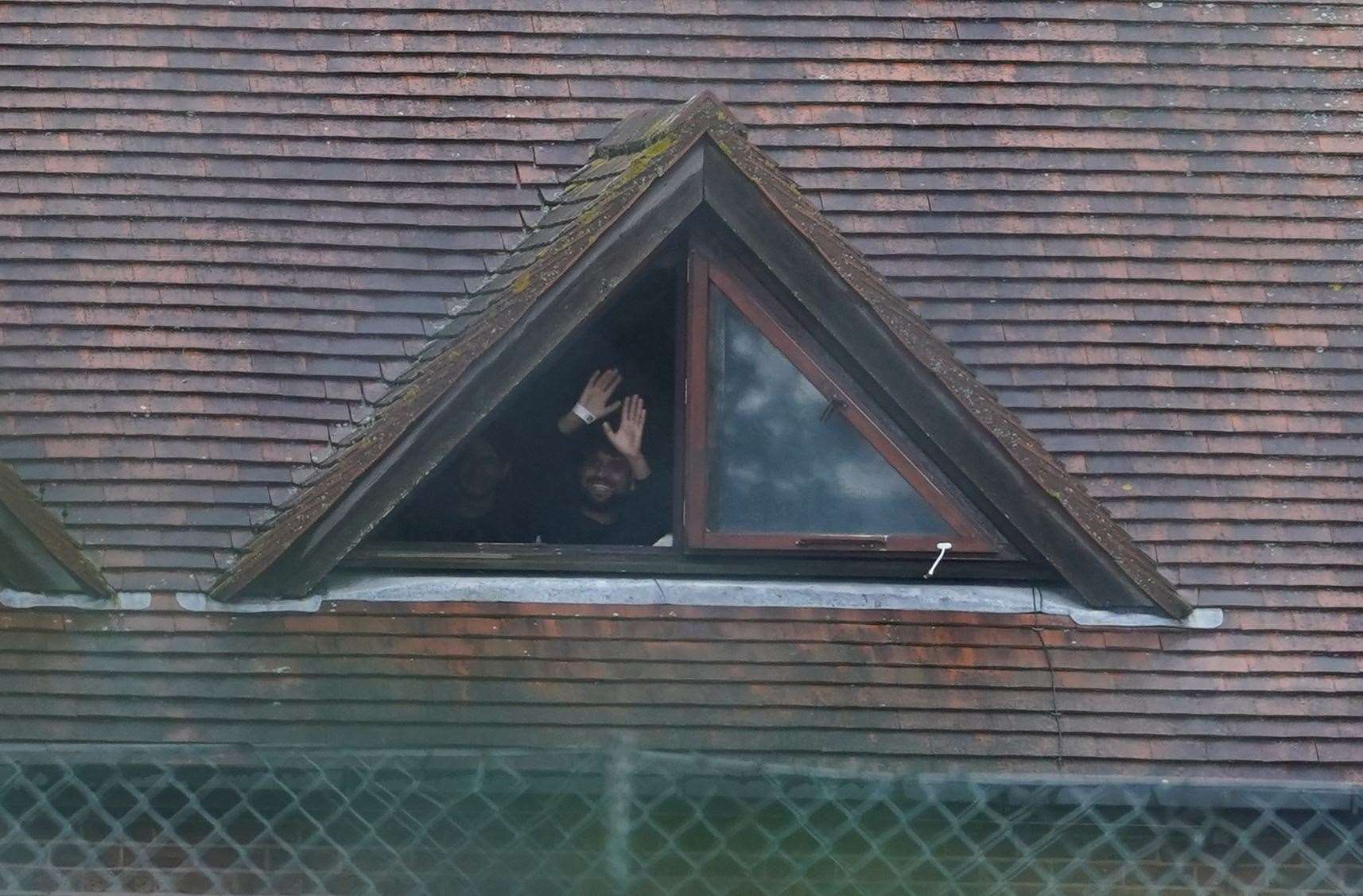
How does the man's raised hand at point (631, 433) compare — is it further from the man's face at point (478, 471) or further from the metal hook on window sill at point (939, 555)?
the metal hook on window sill at point (939, 555)

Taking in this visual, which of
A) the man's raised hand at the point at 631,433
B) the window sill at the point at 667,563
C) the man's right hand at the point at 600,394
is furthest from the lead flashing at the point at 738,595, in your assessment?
the man's right hand at the point at 600,394

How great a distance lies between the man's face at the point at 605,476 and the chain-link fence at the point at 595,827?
1.40m

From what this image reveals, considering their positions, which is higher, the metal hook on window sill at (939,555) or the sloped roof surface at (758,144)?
the sloped roof surface at (758,144)

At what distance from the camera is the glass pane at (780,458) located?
19.3 ft

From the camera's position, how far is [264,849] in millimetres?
5344

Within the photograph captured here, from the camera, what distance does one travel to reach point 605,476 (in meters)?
6.28

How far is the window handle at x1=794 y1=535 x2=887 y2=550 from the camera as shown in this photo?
5.91 metres

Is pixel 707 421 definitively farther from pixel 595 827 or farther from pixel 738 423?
pixel 595 827

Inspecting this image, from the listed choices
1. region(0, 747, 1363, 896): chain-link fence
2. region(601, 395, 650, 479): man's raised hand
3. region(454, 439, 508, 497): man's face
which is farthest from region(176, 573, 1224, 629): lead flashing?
region(0, 747, 1363, 896): chain-link fence

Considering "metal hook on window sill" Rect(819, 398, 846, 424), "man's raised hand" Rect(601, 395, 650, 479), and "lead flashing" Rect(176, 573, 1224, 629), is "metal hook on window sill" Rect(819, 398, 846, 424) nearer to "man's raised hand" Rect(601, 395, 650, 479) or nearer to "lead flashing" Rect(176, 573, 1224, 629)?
"lead flashing" Rect(176, 573, 1224, 629)

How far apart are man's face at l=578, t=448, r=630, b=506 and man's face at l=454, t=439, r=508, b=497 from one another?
0.34 meters

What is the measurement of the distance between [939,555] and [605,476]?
1.26 metres

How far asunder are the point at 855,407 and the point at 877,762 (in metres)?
1.21

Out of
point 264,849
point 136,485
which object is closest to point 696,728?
point 264,849
